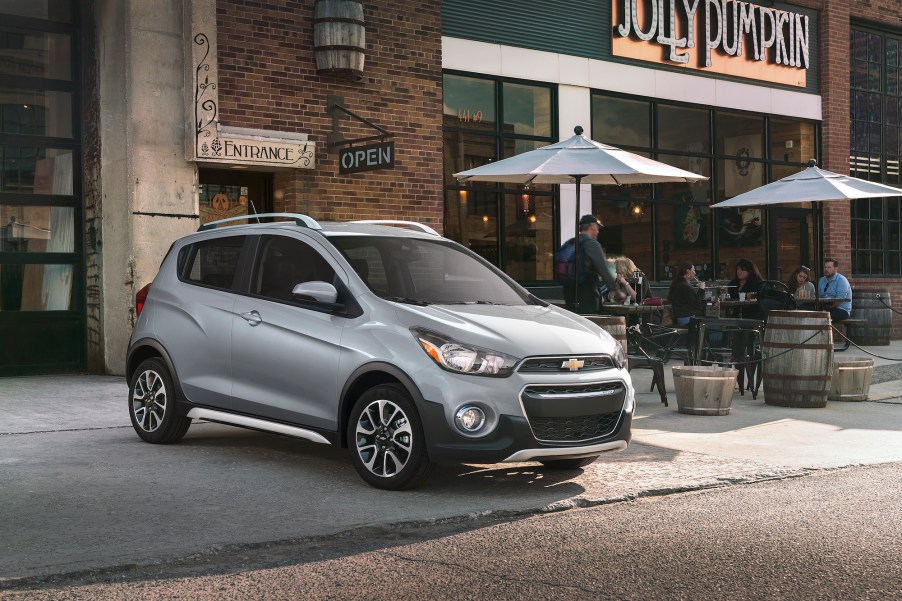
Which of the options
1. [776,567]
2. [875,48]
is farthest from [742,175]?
[776,567]

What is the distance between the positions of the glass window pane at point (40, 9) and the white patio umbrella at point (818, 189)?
877 centimetres

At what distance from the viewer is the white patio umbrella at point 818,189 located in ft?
42.7

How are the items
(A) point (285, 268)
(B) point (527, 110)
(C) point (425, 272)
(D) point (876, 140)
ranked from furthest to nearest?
(D) point (876, 140), (B) point (527, 110), (A) point (285, 268), (C) point (425, 272)

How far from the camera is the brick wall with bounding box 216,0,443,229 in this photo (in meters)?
13.7

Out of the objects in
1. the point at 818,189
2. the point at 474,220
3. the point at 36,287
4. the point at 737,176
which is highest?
the point at 737,176

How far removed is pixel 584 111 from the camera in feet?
57.0

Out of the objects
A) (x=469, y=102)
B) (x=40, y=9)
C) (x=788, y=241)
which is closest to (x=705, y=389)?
(x=469, y=102)

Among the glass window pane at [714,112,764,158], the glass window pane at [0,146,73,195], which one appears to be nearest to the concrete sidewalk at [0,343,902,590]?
the glass window pane at [0,146,73,195]

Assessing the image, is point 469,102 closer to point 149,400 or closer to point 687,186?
point 687,186

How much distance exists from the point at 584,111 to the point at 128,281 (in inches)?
311

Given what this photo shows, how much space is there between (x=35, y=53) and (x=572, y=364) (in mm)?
9330

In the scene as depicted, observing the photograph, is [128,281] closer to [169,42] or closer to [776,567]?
[169,42]

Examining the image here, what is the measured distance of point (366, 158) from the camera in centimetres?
1359

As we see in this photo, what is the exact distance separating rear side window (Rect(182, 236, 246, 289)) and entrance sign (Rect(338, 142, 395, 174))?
4882 millimetres
